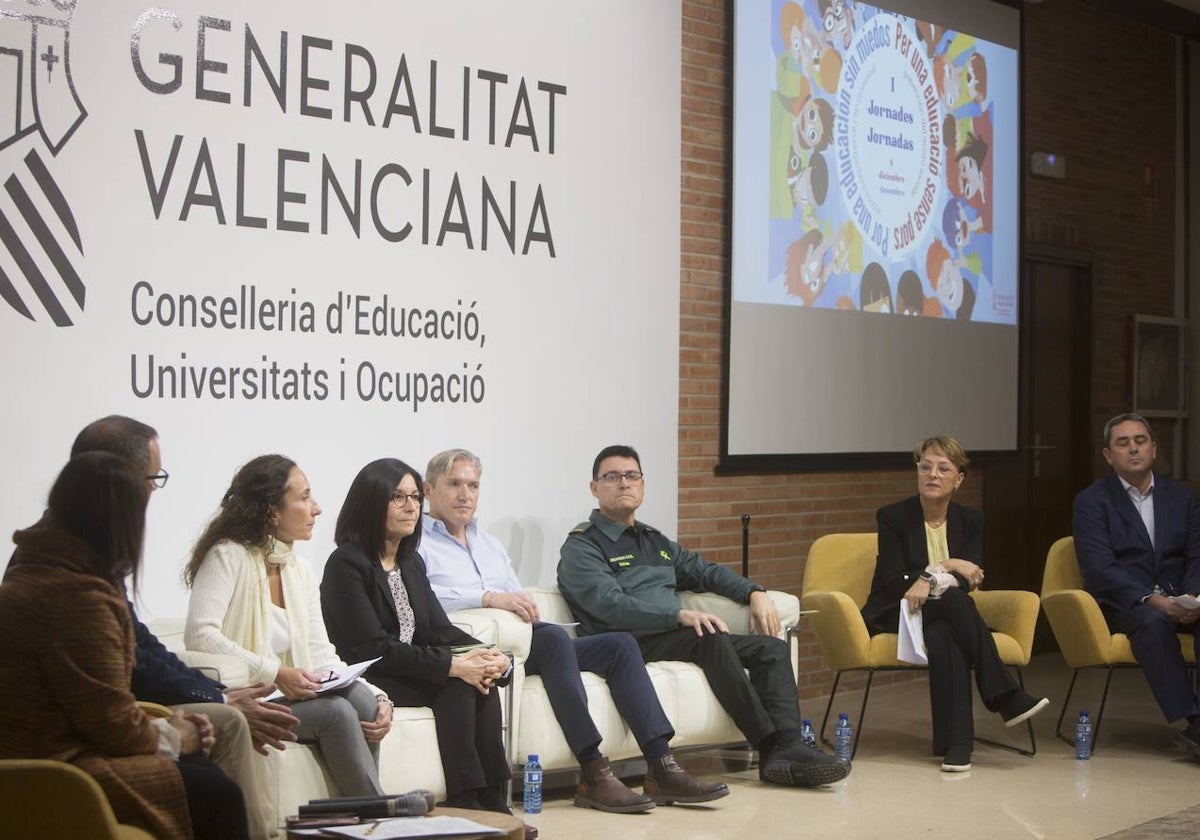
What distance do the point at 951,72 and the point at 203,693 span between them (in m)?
5.58

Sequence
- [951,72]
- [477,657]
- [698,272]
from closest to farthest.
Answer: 1. [477,657]
2. [698,272]
3. [951,72]

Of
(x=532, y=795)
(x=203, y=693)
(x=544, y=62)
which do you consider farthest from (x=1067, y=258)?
(x=203, y=693)

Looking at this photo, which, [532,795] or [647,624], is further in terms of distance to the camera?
[647,624]

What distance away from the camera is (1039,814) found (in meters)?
5.17

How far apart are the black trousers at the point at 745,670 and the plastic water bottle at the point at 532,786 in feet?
2.68

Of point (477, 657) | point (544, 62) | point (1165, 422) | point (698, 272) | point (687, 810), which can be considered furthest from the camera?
point (1165, 422)

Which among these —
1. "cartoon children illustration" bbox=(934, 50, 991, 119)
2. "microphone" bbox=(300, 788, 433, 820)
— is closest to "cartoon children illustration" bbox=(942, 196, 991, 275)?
"cartoon children illustration" bbox=(934, 50, 991, 119)

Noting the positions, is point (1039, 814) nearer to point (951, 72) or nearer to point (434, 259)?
point (434, 259)

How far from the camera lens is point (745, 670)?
577cm

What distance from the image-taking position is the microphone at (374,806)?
3.31 m

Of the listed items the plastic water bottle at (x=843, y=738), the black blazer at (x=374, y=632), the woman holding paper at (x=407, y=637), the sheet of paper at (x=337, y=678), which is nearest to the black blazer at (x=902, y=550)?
the plastic water bottle at (x=843, y=738)

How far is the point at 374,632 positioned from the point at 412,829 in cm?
162

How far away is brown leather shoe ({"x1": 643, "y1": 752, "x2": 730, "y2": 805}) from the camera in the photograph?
5.15 meters

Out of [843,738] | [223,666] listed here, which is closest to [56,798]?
[223,666]
